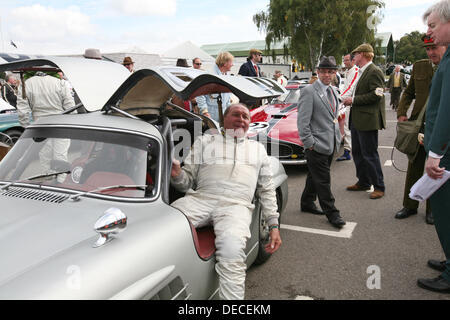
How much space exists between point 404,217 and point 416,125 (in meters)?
1.23

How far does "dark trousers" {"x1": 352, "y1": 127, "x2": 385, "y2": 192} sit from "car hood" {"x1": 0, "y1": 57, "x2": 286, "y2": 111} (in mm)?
2490

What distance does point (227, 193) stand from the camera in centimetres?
286

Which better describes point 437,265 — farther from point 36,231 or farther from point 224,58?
point 224,58

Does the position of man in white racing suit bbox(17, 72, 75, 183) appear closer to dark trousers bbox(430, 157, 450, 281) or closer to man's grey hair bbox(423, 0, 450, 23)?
man's grey hair bbox(423, 0, 450, 23)

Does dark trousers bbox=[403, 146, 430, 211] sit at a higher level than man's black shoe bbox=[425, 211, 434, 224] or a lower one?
higher

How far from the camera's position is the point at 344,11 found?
37.0m

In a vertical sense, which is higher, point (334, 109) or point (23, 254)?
point (334, 109)

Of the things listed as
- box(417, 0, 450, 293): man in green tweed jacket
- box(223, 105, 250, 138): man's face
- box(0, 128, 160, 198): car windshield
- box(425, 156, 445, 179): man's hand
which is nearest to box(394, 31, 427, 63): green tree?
box(417, 0, 450, 293): man in green tweed jacket

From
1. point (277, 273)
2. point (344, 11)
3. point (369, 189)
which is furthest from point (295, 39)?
point (277, 273)

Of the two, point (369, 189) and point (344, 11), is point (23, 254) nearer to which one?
point (369, 189)

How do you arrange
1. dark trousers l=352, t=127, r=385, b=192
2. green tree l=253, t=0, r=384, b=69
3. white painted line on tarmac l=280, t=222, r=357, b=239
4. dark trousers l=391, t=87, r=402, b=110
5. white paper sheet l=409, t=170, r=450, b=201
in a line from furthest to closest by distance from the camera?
green tree l=253, t=0, r=384, b=69 < dark trousers l=391, t=87, r=402, b=110 < dark trousers l=352, t=127, r=385, b=192 < white painted line on tarmac l=280, t=222, r=357, b=239 < white paper sheet l=409, t=170, r=450, b=201

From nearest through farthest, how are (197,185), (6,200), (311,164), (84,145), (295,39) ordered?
(6,200)
(84,145)
(197,185)
(311,164)
(295,39)

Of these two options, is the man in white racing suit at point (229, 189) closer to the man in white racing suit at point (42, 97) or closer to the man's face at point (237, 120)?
the man's face at point (237, 120)

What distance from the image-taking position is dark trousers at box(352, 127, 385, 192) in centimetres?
517
